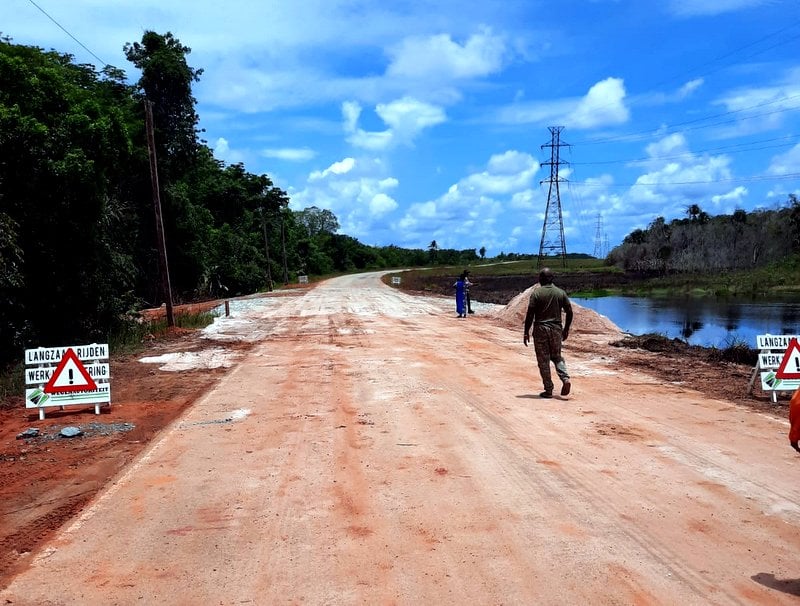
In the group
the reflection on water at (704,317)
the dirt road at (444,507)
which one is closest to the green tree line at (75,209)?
the dirt road at (444,507)

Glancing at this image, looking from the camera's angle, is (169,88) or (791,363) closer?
(791,363)

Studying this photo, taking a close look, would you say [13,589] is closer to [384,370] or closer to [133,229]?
[384,370]

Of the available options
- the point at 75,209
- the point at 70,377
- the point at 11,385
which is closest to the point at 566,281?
the point at 75,209

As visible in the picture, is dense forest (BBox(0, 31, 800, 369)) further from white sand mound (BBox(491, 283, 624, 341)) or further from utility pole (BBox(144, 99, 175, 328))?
white sand mound (BBox(491, 283, 624, 341))

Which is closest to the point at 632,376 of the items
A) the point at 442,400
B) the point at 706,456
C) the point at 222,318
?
the point at 442,400

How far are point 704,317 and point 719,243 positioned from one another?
37.6 metres

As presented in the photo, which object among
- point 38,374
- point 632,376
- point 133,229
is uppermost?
point 133,229

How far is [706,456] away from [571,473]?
168 cm

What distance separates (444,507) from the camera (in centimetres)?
546

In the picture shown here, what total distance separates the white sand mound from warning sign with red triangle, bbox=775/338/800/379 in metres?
9.33

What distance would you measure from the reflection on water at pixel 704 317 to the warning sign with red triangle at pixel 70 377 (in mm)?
19279

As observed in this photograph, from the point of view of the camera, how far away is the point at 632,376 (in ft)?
41.2

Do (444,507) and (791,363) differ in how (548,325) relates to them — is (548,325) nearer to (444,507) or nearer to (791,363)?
(791,363)

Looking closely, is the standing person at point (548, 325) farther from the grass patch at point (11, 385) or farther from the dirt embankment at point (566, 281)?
the dirt embankment at point (566, 281)
